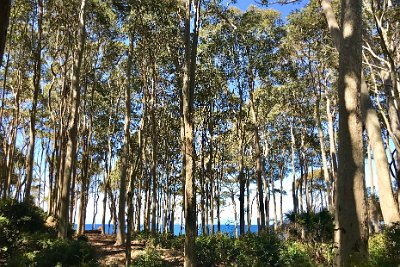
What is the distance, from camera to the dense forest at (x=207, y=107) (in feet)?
23.7

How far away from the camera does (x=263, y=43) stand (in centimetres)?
2261

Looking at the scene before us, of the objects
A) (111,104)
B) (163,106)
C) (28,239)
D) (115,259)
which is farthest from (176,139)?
(28,239)

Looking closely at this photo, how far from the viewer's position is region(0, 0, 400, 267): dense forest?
7.24 meters

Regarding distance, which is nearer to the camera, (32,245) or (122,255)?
(32,245)

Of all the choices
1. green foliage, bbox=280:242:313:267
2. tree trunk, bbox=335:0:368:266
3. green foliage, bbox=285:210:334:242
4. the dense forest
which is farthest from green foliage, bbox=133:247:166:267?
tree trunk, bbox=335:0:368:266

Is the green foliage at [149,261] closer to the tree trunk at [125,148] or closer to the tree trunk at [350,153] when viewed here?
the tree trunk at [125,148]

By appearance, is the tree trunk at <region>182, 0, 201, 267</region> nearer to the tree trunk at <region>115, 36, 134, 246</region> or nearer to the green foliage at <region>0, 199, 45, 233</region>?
the tree trunk at <region>115, 36, 134, 246</region>

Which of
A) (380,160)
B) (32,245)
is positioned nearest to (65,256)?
(32,245)

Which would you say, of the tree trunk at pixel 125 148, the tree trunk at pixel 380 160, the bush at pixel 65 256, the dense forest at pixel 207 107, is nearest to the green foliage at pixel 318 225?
the dense forest at pixel 207 107

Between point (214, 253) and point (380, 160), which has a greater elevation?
point (380, 160)

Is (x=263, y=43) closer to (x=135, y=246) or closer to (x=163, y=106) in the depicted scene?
(x=163, y=106)

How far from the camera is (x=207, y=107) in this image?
24.1 meters

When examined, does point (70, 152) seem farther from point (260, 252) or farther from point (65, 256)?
point (260, 252)

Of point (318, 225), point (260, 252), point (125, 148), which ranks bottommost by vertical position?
point (260, 252)
